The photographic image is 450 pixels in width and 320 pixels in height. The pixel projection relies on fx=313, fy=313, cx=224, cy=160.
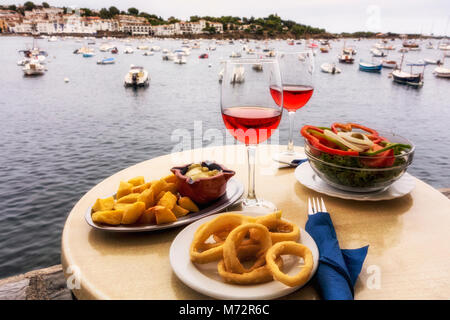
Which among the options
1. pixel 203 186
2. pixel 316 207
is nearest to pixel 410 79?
pixel 316 207

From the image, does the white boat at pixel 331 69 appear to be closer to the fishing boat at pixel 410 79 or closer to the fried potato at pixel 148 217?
the fishing boat at pixel 410 79

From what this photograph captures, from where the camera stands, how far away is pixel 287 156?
2061 millimetres

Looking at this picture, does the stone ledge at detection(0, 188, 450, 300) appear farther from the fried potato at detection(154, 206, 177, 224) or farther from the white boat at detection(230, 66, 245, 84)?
the white boat at detection(230, 66, 245, 84)

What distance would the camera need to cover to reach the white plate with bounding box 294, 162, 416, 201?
1388mm

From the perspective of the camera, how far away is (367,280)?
0.94 m

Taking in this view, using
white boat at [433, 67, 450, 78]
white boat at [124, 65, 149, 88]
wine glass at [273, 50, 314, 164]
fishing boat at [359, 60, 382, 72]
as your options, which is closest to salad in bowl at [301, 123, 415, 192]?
wine glass at [273, 50, 314, 164]

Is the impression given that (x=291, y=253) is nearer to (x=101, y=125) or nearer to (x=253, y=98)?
(x=253, y=98)

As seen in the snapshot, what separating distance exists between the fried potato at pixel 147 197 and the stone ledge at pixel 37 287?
3.06m

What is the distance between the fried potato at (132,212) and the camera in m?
1.12

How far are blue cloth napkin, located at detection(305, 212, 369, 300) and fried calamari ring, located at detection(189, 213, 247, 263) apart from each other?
10.4 inches

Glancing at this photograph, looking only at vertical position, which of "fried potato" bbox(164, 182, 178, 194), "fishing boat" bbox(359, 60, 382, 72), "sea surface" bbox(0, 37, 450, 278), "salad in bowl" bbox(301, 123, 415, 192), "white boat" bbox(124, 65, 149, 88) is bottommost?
"sea surface" bbox(0, 37, 450, 278)

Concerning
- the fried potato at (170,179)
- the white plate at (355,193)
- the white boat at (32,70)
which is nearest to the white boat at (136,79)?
the white boat at (32,70)

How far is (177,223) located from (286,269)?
44 centimetres
